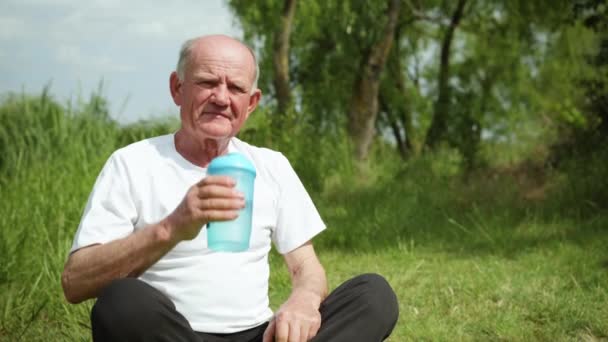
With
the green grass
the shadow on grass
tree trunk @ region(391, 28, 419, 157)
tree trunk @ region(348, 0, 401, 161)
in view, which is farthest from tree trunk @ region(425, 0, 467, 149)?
the shadow on grass

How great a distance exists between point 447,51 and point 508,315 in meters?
16.3

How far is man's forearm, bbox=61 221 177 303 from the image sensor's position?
2.07 m

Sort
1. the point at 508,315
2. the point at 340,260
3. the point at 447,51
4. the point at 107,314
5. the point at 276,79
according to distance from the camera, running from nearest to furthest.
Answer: the point at 107,314 → the point at 508,315 → the point at 340,260 → the point at 276,79 → the point at 447,51

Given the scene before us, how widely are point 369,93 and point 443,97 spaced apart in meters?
7.90

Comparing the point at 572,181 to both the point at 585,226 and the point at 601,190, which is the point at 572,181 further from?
the point at 585,226

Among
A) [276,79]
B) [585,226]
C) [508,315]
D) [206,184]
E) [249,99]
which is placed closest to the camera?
[206,184]

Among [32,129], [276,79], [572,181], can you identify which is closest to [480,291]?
[572,181]

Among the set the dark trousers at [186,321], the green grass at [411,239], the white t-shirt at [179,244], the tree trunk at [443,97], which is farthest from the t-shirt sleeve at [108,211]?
the tree trunk at [443,97]

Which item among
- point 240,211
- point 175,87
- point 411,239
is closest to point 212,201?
point 240,211

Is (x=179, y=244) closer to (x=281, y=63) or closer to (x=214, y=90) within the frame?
(x=214, y=90)

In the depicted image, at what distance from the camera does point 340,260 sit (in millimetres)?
Answer: 6398

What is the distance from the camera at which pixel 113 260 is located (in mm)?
2176

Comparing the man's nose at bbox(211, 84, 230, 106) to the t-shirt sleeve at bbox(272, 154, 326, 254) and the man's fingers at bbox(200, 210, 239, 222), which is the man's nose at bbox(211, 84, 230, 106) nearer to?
the t-shirt sleeve at bbox(272, 154, 326, 254)

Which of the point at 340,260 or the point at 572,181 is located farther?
the point at 572,181
